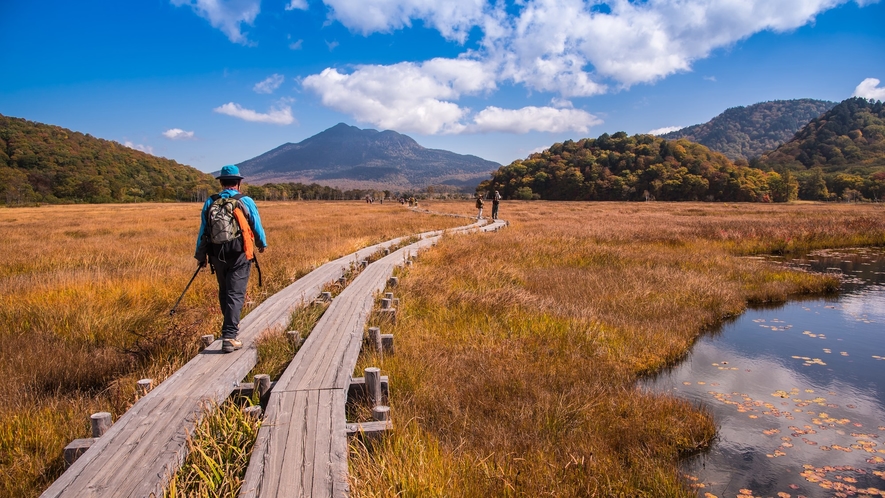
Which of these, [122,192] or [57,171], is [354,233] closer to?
[122,192]

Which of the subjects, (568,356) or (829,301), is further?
(829,301)

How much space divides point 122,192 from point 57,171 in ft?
52.4

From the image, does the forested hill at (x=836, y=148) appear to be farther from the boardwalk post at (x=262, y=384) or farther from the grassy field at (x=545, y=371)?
the boardwalk post at (x=262, y=384)

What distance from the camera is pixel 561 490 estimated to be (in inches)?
136

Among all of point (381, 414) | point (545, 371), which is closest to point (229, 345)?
point (381, 414)

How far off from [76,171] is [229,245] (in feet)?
398

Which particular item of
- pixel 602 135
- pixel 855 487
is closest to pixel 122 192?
pixel 602 135

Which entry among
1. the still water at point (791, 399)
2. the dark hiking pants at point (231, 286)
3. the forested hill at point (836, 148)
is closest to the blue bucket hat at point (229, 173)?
the dark hiking pants at point (231, 286)

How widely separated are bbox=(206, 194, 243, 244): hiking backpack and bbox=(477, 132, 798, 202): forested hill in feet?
272

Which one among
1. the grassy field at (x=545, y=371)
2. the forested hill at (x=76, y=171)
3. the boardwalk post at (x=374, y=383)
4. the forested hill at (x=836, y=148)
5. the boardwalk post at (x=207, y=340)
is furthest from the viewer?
the forested hill at (x=836, y=148)

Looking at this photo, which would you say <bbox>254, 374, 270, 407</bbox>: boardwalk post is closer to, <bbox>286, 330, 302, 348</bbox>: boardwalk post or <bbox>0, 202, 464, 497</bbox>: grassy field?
<bbox>0, 202, 464, 497</bbox>: grassy field

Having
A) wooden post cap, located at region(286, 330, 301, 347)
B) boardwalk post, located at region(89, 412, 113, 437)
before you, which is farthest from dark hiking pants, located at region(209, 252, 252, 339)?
boardwalk post, located at region(89, 412, 113, 437)

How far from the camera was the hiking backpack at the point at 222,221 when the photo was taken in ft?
16.8

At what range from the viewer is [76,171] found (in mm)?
99062
